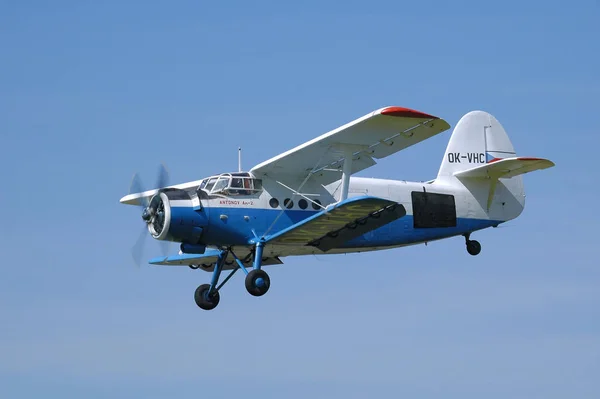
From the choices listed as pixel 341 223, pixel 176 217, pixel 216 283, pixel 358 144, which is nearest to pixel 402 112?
pixel 358 144

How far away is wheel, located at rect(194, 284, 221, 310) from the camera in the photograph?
23.3m

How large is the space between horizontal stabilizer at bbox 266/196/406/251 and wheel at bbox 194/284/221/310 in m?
1.93

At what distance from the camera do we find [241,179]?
74.3 feet

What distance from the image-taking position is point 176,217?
2180 cm

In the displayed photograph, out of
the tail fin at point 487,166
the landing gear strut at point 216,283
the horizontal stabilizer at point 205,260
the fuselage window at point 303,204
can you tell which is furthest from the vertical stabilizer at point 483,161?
the landing gear strut at point 216,283

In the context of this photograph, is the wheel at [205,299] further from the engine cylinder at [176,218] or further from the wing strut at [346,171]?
the wing strut at [346,171]

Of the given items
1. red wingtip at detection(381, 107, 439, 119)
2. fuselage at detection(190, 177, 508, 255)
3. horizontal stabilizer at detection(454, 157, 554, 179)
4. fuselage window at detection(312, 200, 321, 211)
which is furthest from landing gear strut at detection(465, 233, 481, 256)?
red wingtip at detection(381, 107, 439, 119)

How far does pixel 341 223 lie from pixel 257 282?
2.00 metres

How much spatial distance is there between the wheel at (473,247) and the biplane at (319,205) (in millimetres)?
22

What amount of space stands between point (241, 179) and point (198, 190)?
0.90 metres

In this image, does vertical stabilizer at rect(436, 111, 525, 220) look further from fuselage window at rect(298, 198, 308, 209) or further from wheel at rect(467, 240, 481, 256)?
fuselage window at rect(298, 198, 308, 209)

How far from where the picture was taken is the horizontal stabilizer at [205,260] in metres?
24.2

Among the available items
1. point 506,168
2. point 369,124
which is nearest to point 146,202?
point 369,124

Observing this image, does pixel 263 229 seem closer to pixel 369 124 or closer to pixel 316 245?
pixel 316 245
